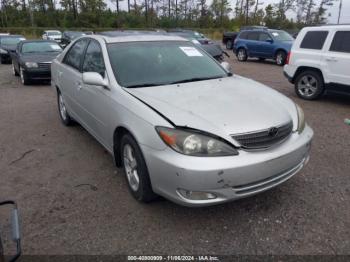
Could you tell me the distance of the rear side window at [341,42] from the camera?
6926mm

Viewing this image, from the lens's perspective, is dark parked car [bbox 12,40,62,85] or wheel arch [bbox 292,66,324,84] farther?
dark parked car [bbox 12,40,62,85]

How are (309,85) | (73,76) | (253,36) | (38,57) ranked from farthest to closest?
(253,36) → (38,57) → (309,85) → (73,76)

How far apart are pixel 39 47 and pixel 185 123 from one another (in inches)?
409

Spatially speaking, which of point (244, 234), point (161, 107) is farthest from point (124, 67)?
point (244, 234)

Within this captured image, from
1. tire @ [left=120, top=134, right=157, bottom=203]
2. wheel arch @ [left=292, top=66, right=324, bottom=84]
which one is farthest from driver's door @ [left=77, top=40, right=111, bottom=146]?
wheel arch @ [left=292, top=66, right=324, bottom=84]

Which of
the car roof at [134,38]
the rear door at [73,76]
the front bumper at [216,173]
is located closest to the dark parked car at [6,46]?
the rear door at [73,76]

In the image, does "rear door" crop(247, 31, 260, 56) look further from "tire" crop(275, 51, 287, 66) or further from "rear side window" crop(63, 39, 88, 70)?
"rear side window" crop(63, 39, 88, 70)

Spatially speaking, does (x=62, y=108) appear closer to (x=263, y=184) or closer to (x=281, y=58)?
(x=263, y=184)

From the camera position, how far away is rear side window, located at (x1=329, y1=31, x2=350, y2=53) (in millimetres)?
6926

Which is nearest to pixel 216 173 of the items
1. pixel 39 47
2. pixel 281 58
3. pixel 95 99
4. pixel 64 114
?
pixel 95 99

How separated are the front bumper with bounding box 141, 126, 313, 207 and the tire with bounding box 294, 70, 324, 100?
17.3ft

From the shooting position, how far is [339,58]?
696cm

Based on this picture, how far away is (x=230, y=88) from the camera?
3.58 meters

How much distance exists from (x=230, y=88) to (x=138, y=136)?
48.9 inches
